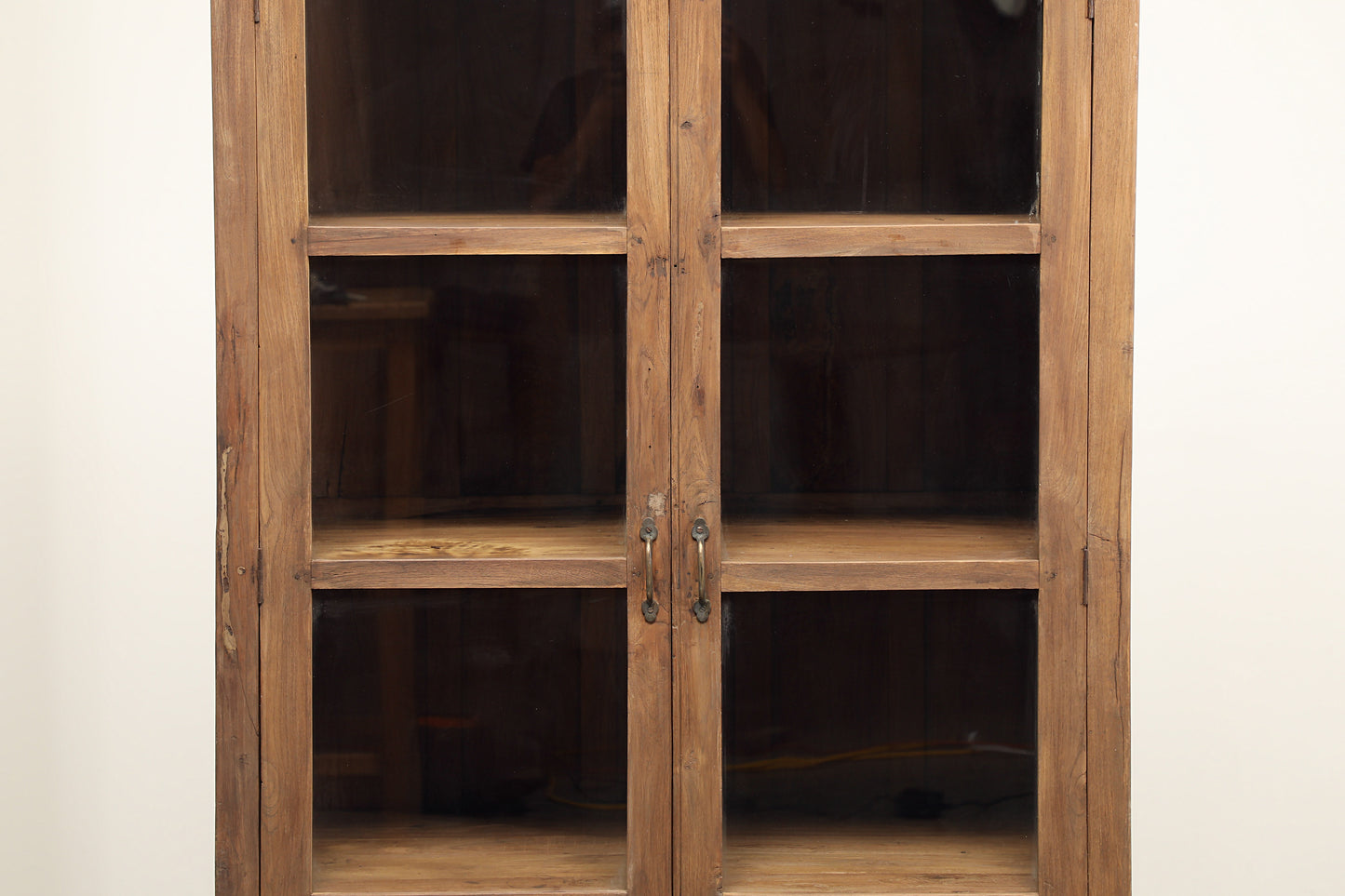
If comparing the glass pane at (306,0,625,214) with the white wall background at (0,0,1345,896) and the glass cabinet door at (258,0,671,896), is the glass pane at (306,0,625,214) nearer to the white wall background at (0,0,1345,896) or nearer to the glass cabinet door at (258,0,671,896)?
the glass cabinet door at (258,0,671,896)

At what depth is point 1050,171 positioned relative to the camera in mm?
1015

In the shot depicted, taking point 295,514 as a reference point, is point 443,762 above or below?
below

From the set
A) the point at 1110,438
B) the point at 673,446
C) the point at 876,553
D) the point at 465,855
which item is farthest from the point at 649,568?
the point at 1110,438

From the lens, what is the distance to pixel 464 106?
1.05 m

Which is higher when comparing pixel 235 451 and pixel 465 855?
pixel 235 451

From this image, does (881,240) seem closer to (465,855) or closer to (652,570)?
(652,570)

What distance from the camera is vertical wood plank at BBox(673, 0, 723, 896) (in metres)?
1.01

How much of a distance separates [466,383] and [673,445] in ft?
0.78

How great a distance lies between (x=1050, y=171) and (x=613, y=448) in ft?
1.77
